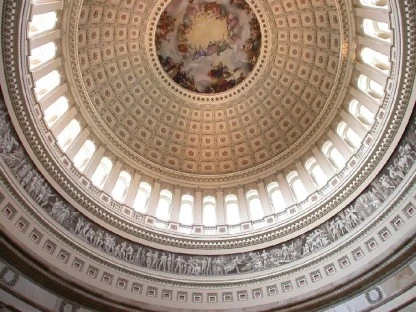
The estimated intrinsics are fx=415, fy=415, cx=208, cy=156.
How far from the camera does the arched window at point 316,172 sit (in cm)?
2504

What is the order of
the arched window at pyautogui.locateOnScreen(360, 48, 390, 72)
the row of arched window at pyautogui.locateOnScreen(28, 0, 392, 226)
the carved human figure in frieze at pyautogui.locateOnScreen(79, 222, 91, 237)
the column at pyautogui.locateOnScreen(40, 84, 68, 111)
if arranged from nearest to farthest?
the carved human figure in frieze at pyautogui.locateOnScreen(79, 222, 91, 237) < the column at pyautogui.locateOnScreen(40, 84, 68, 111) < the arched window at pyautogui.locateOnScreen(360, 48, 390, 72) < the row of arched window at pyautogui.locateOnScreen(28, 0, 392, 226)

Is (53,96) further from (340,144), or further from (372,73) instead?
(372,73)

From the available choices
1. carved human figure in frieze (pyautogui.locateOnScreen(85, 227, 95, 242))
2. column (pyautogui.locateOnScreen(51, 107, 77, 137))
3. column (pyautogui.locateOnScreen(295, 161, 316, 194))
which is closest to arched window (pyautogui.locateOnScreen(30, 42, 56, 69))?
column (pyautogui.locateOnScreen(51, 107, 77, 137))

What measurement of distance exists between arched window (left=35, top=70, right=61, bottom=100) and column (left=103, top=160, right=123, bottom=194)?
6.23 m

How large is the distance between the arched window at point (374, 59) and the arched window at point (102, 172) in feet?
55.6

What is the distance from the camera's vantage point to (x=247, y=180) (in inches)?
1162

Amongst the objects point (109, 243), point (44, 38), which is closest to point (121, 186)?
point (109, 243)

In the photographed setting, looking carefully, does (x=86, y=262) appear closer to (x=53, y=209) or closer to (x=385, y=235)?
(x=53, y=209)

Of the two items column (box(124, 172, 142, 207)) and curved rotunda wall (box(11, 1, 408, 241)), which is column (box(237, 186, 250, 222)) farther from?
column (box(124, 172, 142, 207))

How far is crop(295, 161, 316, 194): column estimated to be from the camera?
25.2m

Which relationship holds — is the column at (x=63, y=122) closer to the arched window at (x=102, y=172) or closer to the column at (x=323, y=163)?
the arched window at (x=102, y=172)

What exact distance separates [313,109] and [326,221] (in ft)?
33.5

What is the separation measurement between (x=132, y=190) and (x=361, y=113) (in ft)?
48.5

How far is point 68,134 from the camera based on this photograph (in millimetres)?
24781
